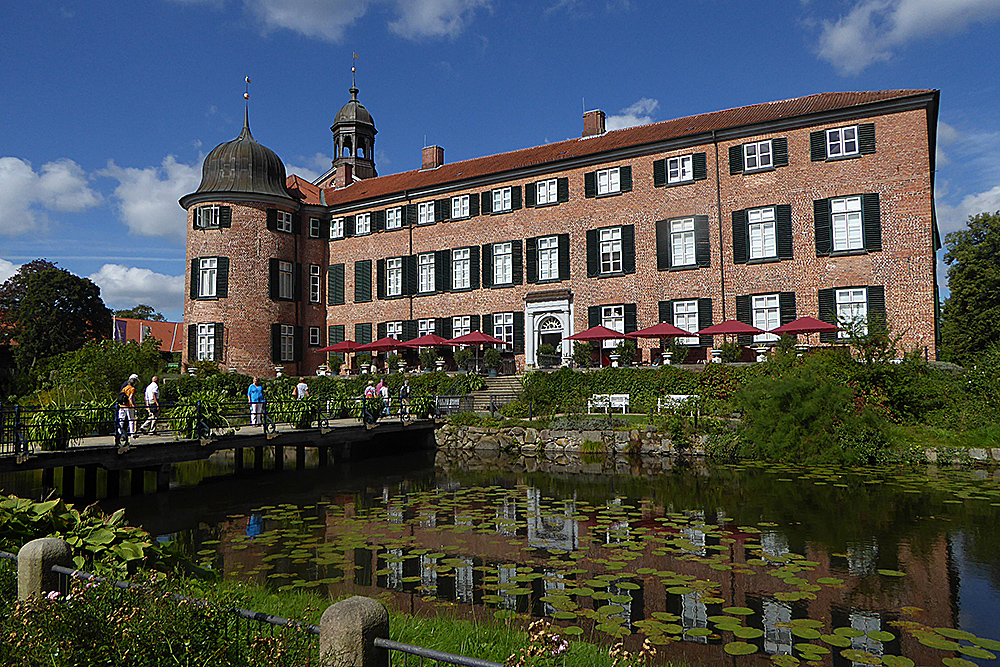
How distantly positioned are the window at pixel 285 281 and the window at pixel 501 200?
431 inches

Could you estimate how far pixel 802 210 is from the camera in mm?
24578

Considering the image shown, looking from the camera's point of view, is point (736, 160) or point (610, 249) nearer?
point (736, 160)

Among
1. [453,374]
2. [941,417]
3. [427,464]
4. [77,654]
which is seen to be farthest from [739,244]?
[77,654]

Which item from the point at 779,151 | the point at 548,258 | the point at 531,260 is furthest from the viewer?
the point at 531,260

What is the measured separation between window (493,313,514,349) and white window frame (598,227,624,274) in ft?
15.4

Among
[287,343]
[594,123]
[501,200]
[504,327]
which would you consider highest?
[594,123]

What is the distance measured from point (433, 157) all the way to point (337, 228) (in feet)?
21.6

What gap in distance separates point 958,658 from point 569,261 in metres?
24.4

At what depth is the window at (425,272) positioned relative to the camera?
3234 centimetres

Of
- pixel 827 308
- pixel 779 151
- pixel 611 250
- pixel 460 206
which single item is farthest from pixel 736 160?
pixel 460 206

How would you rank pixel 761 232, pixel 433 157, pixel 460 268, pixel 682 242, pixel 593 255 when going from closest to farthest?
pixel 761 232, pixel 682 242, pixel 593 255, pixel 460 268, pixel 433 157

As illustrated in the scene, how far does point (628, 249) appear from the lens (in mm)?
27547

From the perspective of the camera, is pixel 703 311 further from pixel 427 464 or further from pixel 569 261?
pixel 427 464

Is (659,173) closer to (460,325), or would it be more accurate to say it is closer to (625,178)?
(625,178)
